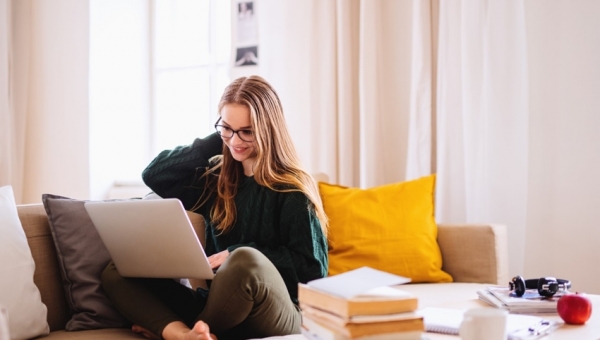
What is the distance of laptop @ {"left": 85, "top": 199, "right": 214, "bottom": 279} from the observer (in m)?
1.53

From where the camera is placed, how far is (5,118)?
3.60m

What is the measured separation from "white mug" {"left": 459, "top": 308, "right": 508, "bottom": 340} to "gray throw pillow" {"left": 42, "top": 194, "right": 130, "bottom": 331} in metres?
1.02

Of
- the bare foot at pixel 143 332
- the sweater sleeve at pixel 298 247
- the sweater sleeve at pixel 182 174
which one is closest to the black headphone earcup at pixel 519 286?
the sweater sleeve at pixel 298 247

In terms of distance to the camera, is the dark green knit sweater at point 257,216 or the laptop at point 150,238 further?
the dark green knit sweater at point 257,216

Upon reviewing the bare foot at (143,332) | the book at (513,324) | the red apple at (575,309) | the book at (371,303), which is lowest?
the bare foot at (143,332)

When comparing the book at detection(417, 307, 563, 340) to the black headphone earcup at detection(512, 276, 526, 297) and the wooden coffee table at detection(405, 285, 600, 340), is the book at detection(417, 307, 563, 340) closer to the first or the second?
the wooden coffee table at detection(405, 285, 600, 340)

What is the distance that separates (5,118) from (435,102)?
224 centimetres

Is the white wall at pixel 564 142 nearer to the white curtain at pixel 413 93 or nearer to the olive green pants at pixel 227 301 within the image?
the white curtain at pixel 413 93

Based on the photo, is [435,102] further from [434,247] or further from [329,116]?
[434,247]

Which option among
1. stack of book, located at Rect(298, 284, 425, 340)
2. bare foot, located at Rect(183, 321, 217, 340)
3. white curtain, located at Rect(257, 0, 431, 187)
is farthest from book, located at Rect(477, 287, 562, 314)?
white curtain, located at Rect(257, 0, 431, 187)

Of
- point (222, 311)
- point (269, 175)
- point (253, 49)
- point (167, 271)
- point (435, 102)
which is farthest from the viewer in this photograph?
point (253, 49)

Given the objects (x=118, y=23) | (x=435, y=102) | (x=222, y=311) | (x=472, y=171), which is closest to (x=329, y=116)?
(x=435, y=102)

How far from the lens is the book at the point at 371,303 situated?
1.04m

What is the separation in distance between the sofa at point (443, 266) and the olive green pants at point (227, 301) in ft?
0.32
